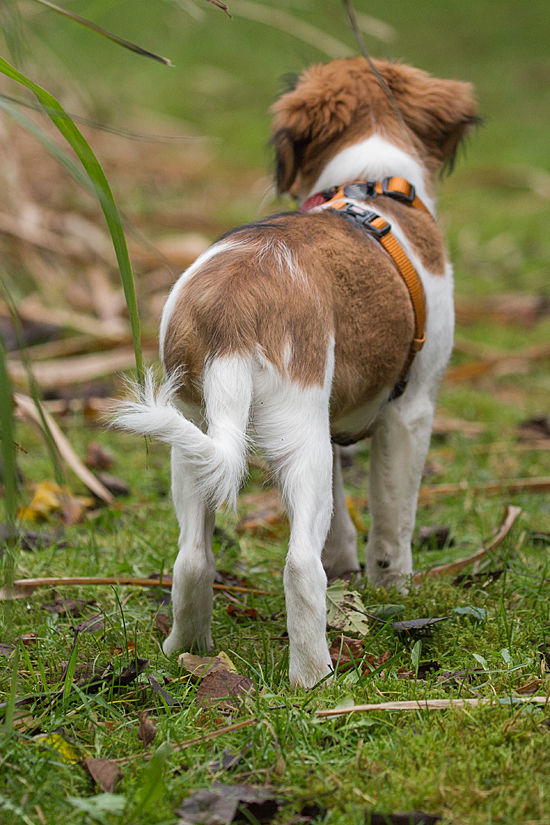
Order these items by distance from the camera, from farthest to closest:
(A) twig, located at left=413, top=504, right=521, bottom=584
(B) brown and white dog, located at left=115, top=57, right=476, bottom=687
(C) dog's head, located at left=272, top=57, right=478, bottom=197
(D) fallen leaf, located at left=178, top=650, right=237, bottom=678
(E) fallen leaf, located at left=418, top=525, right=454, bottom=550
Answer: (E) fallen leaf, located at left=418, top=525, right=454, bottom=550 < (C) dog's head, located at left=272, top=57, right=478, bottom=197 < (A) twig, located at left=413, top=504, right=521, bottom=584 < (D) fallen leaf, located at left=178, top=650, right=237, bottom=678 < (B) brown and white dog, located at left=115, top=57, right=476, bottom=687

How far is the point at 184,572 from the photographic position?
227cm

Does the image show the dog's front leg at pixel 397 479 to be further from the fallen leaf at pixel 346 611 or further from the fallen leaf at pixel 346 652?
the fallen leaf at pixel 346 652

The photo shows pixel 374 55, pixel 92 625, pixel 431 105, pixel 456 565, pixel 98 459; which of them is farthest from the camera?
pixel 374 55

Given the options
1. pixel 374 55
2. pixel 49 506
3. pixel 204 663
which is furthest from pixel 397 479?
pixel 374 55

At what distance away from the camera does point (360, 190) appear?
9.57ft

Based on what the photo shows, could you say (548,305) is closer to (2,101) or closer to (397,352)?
(397,352)

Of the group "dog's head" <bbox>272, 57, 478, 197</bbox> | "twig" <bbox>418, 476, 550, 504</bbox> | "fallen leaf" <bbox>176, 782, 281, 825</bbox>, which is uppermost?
"dog's head" <bbox>272, 57, 478, 197</bbox>

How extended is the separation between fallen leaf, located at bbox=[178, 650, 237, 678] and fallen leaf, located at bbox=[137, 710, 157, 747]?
27 cm

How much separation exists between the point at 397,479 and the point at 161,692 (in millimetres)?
1150

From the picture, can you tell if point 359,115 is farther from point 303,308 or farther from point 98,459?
point 98,459

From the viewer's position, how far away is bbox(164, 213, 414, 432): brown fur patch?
2092 millimetres

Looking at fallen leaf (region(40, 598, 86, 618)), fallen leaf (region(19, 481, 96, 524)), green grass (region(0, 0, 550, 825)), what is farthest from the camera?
fallen leaf (region(19, 481, 96, 524))

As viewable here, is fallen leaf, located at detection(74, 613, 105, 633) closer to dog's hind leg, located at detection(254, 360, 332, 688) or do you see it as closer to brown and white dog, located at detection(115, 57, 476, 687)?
brown and white dog, located at detection(115, 57, 476, 687)

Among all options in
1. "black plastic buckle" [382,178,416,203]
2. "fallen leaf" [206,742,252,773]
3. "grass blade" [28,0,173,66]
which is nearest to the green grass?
"fallen leaf" [206,742,252,773]
